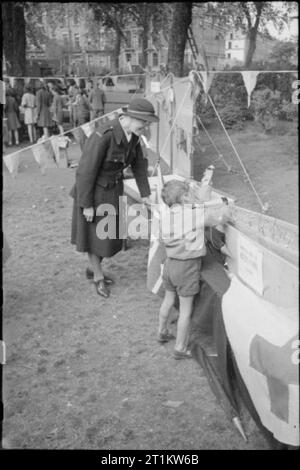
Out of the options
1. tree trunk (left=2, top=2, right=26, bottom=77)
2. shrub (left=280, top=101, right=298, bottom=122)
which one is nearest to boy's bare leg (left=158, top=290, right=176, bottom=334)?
shrub (left=280, top=101, right=298, bottom=122)

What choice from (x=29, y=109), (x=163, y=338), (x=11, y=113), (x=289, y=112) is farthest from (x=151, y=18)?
(x=163, y=338)

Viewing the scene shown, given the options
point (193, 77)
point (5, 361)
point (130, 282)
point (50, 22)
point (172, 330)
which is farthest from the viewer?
point (50, 22)

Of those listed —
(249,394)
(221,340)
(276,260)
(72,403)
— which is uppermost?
(276,260)

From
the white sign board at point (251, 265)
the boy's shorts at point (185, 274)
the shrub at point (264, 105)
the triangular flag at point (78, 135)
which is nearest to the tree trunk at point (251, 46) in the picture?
the shrub at point (264, 105)

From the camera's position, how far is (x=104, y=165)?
11.9 feet

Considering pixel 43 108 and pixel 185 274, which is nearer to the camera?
pixel 185 274

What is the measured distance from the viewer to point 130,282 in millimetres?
4414

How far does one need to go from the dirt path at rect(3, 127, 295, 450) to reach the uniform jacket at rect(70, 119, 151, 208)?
3.14 ft

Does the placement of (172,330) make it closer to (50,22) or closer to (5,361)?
(5,361)

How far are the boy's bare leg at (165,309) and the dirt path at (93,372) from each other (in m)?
0.14

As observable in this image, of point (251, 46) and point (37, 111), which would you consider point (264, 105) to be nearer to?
point (37, 111)

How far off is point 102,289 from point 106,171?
110 cm

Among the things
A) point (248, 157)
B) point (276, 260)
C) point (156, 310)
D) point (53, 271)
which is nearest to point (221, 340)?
point (276, 260)

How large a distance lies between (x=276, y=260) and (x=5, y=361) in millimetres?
2063
